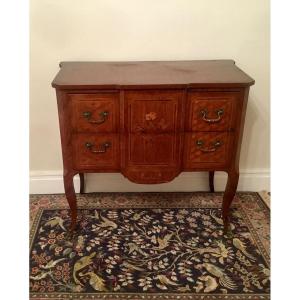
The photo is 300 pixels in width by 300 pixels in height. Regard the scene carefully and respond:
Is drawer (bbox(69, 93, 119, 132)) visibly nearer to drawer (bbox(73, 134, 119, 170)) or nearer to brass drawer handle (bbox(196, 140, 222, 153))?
drawer (bbox(73, 134, 119, 170))

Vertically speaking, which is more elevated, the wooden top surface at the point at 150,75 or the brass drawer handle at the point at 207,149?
the wooden top surface at the point at 150,75

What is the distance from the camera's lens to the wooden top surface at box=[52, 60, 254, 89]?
1717 millimetres

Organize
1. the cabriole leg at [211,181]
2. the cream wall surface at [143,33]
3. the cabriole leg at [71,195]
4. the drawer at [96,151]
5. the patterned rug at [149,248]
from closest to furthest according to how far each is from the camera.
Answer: the patterned rug at [149,248] → the drawer at [96,151] → the cabriole leg at [71,195] → the cream wall surface at [143,33] → the cabriole leg at [211,181]

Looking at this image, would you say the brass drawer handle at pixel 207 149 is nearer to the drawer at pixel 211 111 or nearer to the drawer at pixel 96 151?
the drawer at pixel 211 111

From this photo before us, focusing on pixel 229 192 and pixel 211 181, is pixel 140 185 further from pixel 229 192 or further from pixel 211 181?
pixel 229 192

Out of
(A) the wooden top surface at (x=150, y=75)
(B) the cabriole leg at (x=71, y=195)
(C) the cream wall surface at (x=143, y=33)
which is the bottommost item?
(B) the cabriole leg at (x=71, y=195)

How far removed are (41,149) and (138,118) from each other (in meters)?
0.94

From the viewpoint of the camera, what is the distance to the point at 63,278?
1.75m

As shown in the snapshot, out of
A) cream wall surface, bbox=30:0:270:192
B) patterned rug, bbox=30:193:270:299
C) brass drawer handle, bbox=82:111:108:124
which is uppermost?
cream wall surface, bbox=30:0:270:192

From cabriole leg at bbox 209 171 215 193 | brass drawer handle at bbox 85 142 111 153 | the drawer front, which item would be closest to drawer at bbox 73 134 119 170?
brass drawer handle at bbox 85 142 111 153

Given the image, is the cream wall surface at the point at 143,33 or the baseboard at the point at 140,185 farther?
the baseboard at the point at 140,185

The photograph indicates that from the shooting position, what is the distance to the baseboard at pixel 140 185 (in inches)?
96.9

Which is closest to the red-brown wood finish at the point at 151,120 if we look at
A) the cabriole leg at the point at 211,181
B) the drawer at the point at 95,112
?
the drawer at the point at 95,112
